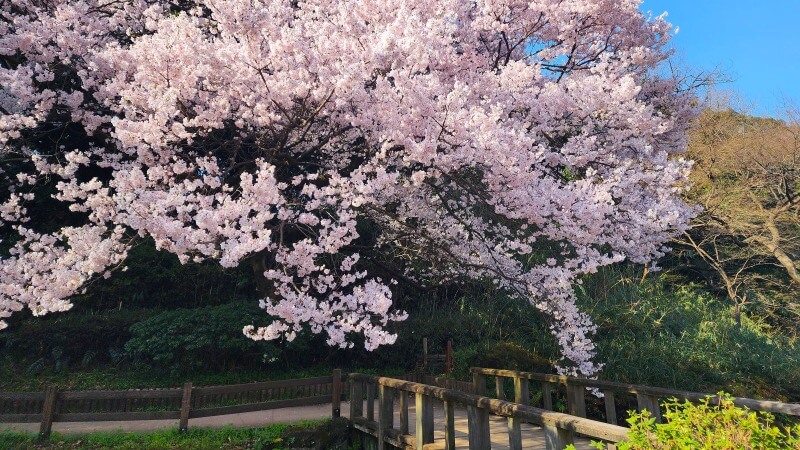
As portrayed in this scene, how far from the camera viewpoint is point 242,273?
44.0ft

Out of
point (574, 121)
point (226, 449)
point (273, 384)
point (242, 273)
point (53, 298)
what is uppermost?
point (574, 121)

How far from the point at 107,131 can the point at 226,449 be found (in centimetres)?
550

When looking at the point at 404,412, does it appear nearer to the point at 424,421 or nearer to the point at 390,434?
the point at 390,434

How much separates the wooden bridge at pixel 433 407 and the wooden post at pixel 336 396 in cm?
2

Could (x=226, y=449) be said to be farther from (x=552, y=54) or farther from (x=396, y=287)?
(x=552, y=54)

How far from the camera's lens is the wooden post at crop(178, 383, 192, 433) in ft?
25.2

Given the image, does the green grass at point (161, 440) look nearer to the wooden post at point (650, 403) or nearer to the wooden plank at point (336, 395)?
the wooden plank at point (336, 395)

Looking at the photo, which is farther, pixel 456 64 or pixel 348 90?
pixel 456 64

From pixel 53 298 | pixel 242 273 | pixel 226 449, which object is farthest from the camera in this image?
pixel 242 273

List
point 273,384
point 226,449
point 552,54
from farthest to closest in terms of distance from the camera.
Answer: point 552,54 < point 273,384 < point 226,449

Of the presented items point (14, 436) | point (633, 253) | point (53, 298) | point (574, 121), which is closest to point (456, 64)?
point (574, 121)

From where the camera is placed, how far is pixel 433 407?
314 inches

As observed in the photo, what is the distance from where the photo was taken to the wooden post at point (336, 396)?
821 centimetres

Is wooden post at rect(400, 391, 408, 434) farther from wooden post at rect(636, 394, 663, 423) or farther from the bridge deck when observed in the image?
wooden post at rect(636, 394, 663, 423)
